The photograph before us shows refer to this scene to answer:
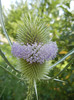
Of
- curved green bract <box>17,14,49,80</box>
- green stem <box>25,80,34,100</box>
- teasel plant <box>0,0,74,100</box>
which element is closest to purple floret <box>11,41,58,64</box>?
teasel plant <box>0,0,74,100</box>

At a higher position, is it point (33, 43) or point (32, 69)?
point (33, 43)

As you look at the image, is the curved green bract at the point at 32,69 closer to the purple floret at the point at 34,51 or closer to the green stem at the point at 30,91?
Answer: the green stem at the point at 30,91

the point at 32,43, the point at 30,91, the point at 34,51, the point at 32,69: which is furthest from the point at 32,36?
the point at 30,91

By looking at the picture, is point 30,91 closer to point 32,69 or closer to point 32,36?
point 32,69

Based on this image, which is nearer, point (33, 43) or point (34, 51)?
point (34, 51)

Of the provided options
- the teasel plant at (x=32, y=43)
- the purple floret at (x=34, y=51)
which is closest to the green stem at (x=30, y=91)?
the teasel plant at (x=32, y=43)

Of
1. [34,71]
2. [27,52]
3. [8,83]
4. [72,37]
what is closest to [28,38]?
[27,52]

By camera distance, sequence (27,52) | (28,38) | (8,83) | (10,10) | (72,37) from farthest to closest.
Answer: (10,10) < (72,37) < (8,83) < (28,38) < (27,52)

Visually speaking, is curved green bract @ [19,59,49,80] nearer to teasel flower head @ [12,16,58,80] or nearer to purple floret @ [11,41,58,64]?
teasel flower head @ [12,16,58,80]

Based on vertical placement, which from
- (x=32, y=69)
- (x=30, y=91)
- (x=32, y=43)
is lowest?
(x=30, y=91)

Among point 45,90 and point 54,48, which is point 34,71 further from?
point 45,90

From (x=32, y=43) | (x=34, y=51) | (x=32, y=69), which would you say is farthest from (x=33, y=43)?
(x=32, y=69)
